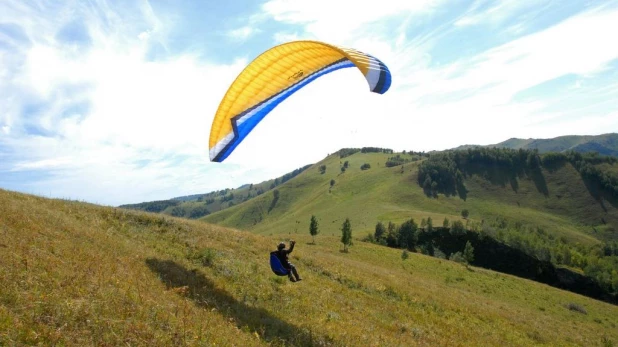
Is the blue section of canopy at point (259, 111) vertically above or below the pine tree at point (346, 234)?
above

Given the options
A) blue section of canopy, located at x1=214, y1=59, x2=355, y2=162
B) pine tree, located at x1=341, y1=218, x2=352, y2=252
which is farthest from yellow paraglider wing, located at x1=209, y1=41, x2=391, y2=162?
pine tree, located at x1=341, y1=218, x2=352, y2=252

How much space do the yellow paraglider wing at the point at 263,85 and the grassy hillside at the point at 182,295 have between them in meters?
4.73

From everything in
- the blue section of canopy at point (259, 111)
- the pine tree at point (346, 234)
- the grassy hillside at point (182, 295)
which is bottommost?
the pine tree at point (346, 234)

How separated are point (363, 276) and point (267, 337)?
42.0 feet

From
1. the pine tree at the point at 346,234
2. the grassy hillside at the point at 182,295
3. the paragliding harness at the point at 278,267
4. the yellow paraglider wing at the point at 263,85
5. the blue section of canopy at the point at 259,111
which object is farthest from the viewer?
the pine tree at the point at 346,234

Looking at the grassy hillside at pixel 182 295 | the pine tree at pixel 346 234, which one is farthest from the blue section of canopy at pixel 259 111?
the pine tree at pixel 346 234

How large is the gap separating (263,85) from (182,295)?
8228 millimetres

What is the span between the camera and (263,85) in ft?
46.9

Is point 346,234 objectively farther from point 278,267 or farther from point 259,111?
point 278,267

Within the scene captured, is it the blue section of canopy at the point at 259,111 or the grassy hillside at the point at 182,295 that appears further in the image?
the blue section of canopy at the point at 259,111

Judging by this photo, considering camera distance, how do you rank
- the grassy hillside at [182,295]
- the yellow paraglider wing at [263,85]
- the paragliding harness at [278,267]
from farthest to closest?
the yellow paraglider wing at [263,85] → the paragliding harness at [278,267] → the grassy hillside at [182,295]

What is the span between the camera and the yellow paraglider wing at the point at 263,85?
13539 millimetres

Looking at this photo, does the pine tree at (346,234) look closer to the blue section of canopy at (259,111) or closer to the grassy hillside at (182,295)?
the grassy hillside at (182,295)

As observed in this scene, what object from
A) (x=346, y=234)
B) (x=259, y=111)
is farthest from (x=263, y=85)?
(x=346, y=234)
